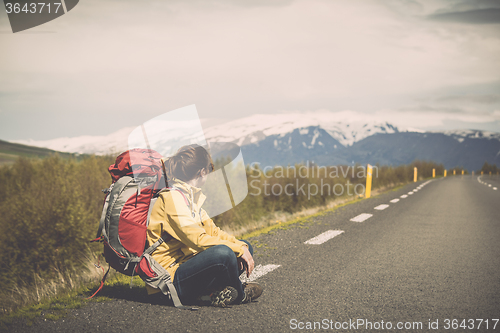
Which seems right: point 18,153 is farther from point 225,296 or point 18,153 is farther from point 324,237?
point 225,296

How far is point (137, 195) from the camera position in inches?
97.0

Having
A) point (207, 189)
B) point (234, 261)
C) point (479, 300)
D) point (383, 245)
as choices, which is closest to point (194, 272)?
point (234, 261)

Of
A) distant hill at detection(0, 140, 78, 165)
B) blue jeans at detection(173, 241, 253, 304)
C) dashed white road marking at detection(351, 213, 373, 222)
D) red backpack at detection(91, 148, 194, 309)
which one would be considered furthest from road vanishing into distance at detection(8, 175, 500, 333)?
distant hill at detection(0, 140, 78, 165)

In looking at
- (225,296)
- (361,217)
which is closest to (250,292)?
(225,296)

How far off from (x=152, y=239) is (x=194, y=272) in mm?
450

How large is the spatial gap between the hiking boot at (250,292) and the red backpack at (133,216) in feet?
2.13

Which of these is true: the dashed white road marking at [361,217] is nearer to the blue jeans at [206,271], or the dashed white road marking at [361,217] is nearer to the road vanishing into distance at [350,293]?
the road vanishing into distance at [350,293]

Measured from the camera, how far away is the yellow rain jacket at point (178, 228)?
2.49m

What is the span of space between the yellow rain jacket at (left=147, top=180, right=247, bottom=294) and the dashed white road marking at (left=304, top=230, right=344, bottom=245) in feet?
8.93

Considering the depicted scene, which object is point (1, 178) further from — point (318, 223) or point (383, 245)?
point (383, 245)

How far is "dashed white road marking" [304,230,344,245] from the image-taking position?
5.18 m

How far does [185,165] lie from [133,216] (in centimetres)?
56

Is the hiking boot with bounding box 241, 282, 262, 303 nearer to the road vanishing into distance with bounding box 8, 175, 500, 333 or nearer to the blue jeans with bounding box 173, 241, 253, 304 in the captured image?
the road vanishing into distance with bounding box 8, 175, 500, 333

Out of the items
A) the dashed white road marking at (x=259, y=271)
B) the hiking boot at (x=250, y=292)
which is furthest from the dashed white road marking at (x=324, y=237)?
the hiking boot at (x=250, y=292)
